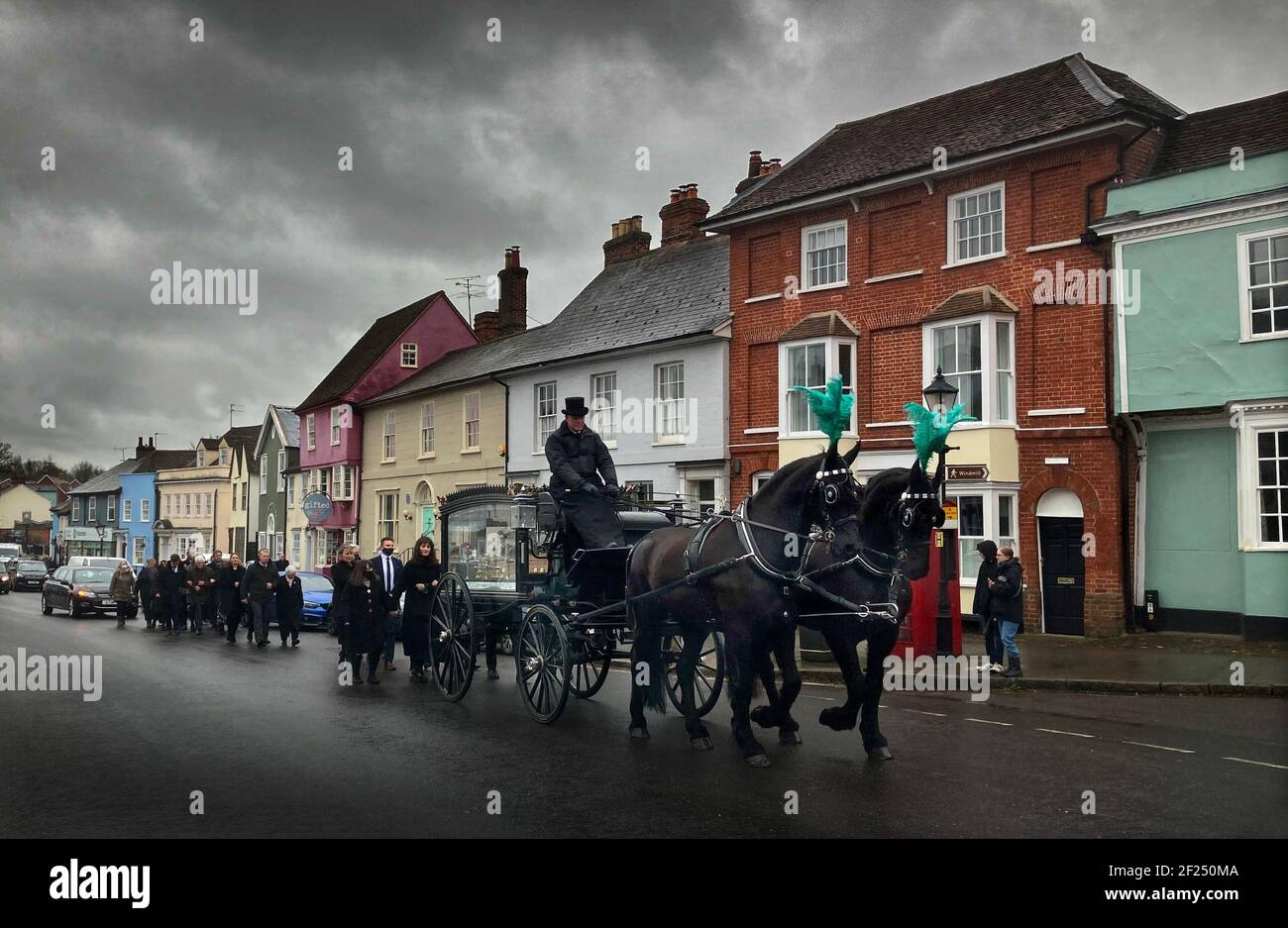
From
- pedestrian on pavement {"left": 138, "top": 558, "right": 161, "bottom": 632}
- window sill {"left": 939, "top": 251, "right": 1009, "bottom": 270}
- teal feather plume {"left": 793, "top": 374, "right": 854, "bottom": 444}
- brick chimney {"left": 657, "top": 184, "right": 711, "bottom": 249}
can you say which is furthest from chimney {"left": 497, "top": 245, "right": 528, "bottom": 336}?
teal feather plume {"left": 793, "top": 374, "right": 854, "bottom": 444}

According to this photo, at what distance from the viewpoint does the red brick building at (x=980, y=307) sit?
58.9 feet

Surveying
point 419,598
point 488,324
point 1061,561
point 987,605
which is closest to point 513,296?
point 488,324

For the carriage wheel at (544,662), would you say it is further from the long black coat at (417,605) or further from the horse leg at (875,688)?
the long black coat at (417,605)

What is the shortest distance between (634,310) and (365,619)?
16.4 m

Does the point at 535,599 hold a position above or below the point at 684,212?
below

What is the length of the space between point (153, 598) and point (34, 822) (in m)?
18.5

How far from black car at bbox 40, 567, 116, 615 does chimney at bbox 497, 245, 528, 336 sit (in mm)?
15688

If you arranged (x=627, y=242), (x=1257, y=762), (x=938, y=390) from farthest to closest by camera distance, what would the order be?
(x=627, y=242), (x=938, y=390), (x=1257, y=762)

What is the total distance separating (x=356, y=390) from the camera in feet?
131

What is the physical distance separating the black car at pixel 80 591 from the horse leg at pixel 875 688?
84.9 ft

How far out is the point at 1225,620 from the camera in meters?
16.6

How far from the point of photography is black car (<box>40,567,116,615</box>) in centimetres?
2836

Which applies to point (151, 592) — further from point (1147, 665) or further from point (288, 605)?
point (1147, 665)
